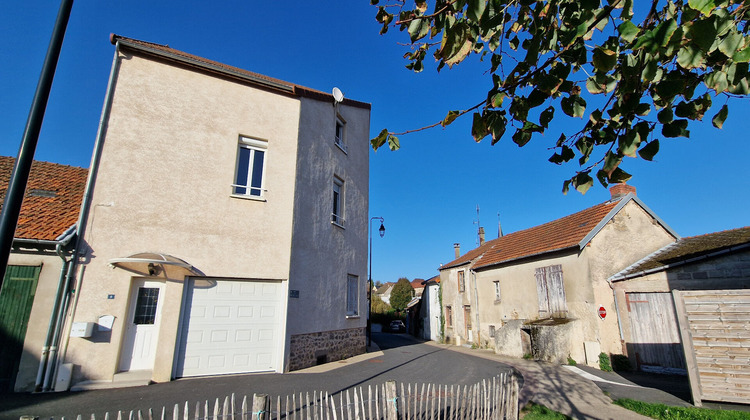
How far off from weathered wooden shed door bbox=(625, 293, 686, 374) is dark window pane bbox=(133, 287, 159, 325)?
53.9ft

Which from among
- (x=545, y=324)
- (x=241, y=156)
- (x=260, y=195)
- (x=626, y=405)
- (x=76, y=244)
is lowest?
(x=626, y=405)

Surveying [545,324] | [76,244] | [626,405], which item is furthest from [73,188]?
[545,324]

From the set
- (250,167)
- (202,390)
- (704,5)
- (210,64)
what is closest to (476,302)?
(250,167)

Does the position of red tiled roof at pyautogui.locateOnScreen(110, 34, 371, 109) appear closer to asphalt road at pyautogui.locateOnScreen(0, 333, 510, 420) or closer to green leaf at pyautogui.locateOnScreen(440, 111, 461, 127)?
asphalt road at pyautogui.locateOnScreen(0, 333, 510, 420)

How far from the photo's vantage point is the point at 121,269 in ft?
26.3

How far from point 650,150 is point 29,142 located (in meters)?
5.40

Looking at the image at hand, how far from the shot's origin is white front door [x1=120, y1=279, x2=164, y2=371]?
7.92 m

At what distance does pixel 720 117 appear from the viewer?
2826mm

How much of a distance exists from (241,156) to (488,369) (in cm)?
1083

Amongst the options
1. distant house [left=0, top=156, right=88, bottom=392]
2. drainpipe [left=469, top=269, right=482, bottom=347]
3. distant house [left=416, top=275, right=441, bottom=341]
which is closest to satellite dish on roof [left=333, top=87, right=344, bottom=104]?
distant house [left=0, top=156, right=88, bottom=392]

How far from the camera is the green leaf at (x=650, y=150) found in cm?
273

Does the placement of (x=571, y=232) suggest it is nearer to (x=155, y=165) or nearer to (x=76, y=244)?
(x=155, y=165)

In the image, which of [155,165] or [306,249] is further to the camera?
[306,249]

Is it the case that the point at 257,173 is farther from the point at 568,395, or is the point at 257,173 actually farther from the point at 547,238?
the point at 547,238
